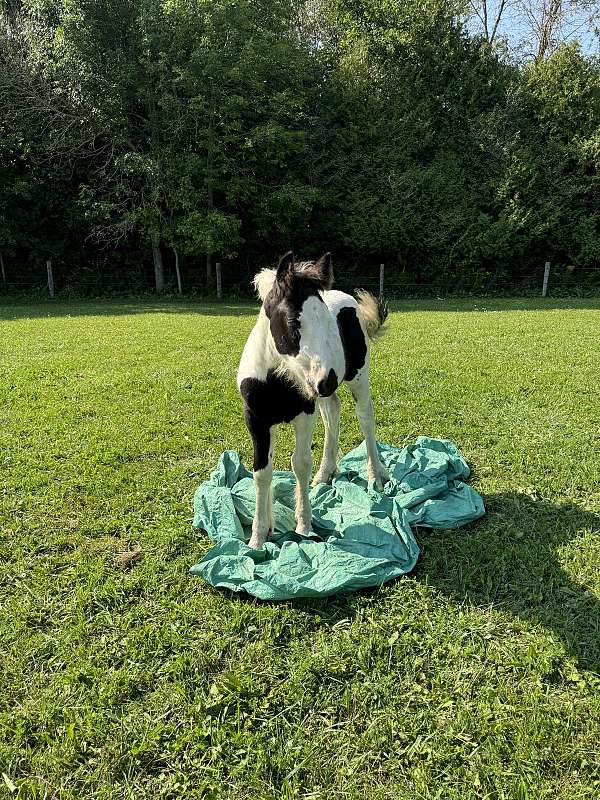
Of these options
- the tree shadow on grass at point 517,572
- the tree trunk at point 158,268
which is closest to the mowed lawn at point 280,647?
the tree shadow on grass at point 517,572

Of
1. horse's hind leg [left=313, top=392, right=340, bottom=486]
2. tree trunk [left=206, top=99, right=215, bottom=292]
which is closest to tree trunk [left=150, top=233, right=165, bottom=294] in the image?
tree trunk [left=206, top=99, right=215, bottom=292]

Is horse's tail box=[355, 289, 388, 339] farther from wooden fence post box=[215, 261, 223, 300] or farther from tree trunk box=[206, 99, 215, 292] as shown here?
wooden fence post box=[215, 261, 223, 300]

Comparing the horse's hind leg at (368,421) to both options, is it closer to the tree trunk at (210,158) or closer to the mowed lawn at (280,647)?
the mowed lawn at (280,647)

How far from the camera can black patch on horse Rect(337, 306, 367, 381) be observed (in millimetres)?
3676

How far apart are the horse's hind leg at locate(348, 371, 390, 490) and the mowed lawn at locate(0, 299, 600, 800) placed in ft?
2.53

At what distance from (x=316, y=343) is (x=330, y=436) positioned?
1.67 metres

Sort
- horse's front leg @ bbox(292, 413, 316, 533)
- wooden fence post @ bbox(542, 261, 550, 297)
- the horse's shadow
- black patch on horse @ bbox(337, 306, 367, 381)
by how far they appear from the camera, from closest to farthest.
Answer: the horse's shadow < horse's front leg @ bbox(292, 413, 316, 533) < black patch on horse @ bbox(337, 306, 367, 381) < wooden fence post @ bbox(542, 261, 550, 297)

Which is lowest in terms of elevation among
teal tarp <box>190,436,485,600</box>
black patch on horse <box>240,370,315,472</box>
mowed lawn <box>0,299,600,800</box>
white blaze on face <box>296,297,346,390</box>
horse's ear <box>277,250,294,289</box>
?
mowed lawn <box>0,299,600,800</box>

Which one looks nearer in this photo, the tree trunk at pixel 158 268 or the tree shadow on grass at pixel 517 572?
the tree shadow on grass at pixel 517 572

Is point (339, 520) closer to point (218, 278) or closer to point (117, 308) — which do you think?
point (117, 308)

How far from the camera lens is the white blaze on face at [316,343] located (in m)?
2.43

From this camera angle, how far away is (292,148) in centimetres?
1794

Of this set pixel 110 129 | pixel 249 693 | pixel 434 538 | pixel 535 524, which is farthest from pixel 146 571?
pixel 110 129

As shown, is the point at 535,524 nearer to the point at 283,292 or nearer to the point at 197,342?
the point at 283,292
